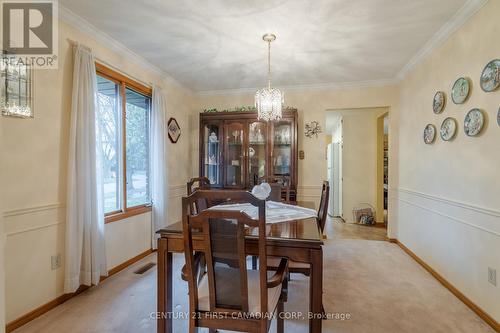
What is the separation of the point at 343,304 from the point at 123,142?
2.82 m

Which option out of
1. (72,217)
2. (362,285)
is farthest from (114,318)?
(362,285)

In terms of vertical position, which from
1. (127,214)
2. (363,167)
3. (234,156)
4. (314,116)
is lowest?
(127,214)

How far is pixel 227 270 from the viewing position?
4.36 ft

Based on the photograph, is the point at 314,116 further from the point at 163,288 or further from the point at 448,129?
the point at 163,288

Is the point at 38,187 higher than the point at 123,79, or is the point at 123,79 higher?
the point at 123,79

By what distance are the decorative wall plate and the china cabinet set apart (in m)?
1.71

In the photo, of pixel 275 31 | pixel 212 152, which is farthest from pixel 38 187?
pixel 212 152

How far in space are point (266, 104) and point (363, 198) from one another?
3923 millimetres

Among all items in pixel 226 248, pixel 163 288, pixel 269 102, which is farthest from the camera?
pixel 269 102

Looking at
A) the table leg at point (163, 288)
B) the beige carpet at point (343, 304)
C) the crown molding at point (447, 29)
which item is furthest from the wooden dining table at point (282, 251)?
the crown molding at point (447, 29)

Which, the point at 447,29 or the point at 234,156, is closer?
the point at 447,29

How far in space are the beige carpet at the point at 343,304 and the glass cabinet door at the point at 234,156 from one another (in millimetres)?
1638

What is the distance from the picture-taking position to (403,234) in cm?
384

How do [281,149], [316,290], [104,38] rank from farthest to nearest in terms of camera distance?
[281,149]
[104,38]
[316,290]
